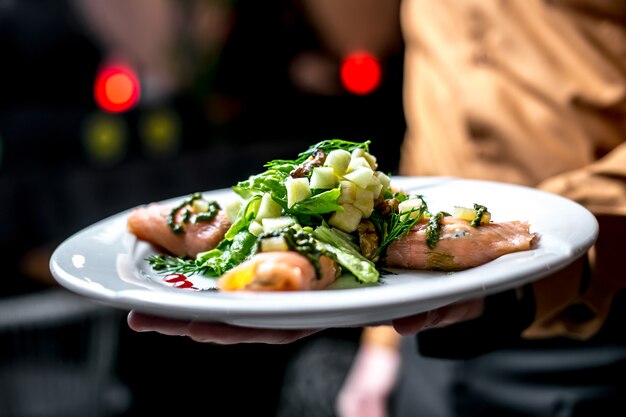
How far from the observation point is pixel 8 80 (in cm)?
574

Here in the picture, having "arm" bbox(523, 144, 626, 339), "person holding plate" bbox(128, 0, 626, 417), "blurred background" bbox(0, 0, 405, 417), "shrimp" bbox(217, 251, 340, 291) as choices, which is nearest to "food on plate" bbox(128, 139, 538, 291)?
"shrimp" bbox(217, 251, 340, 291)

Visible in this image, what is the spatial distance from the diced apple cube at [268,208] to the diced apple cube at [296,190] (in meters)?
0.04

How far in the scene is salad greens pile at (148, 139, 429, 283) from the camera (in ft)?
4.06

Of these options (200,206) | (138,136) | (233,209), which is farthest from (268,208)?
(138,136)

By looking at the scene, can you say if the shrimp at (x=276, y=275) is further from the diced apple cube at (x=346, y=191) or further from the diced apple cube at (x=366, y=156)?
the diced apple cube at (x=366, y=156)

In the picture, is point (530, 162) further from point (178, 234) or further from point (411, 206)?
point (178, 234)

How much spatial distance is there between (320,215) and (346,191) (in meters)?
0.06

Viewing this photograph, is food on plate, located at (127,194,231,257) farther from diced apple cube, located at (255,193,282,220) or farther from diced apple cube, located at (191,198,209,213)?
diced apple cube, located at (255,193,282,220)

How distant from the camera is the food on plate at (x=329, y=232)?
1181 mm

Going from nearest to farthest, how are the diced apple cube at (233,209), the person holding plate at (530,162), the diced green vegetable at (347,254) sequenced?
the diced green vegetable at (347,254)
the diced apple cube at (233,209)
the person holding plate at (530,162)

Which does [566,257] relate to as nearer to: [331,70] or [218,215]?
[218,215]

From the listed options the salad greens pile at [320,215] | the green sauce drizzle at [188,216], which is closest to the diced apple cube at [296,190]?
the salad greens pile at [320,215]

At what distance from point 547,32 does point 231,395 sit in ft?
8.74

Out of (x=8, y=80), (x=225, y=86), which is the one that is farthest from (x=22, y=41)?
(x=225, y=86)
